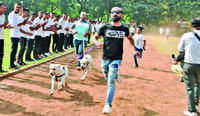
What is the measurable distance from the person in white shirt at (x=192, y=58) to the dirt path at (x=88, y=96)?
554 mm

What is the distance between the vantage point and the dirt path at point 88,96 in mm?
5125

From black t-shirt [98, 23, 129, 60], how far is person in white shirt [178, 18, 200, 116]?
1.36 metres

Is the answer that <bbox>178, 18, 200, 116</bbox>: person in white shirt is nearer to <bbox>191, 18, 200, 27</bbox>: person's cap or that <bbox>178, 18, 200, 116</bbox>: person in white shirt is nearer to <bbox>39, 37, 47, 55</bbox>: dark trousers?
<bbox>191, 18, 200, 27</bbox>: person's cap

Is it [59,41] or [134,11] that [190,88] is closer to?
[59,41]

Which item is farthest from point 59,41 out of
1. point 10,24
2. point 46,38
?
point 10,24

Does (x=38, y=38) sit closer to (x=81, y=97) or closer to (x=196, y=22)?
(x=81, y=97)

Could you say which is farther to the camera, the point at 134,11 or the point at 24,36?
the point at 134,11

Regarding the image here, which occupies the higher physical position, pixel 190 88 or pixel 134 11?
pixel 134 11

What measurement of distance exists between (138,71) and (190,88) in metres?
5.21

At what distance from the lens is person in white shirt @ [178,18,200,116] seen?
480 centimetres

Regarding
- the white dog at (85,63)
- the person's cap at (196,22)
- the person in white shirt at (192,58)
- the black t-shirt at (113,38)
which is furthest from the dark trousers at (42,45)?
the person's cap at (196,22)

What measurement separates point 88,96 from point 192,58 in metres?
2.93

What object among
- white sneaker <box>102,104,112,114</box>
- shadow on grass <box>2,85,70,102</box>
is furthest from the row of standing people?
white sneaker <box>102,104,112,114</box>

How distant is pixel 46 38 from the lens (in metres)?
12.2
